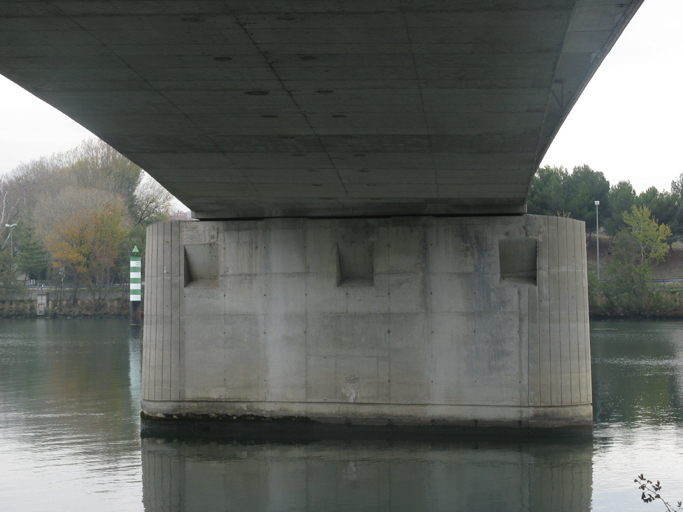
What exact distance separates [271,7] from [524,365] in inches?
362

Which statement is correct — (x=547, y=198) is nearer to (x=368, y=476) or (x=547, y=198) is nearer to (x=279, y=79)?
(x=368, y=476)

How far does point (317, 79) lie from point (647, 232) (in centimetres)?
5527

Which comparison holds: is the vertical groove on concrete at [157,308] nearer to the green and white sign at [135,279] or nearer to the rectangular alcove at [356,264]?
the rectangular alcove at [356,264]

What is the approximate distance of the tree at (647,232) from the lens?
188ft

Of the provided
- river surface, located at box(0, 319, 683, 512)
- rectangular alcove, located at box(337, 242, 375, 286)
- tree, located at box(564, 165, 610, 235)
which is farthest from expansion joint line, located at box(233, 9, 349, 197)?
tree, located at box(564, 165, 610, 235)

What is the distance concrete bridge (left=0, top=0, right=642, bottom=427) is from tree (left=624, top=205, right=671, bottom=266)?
152 feet

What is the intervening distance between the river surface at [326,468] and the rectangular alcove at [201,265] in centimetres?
295

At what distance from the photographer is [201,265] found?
14531mm

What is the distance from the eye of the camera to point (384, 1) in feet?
18.5

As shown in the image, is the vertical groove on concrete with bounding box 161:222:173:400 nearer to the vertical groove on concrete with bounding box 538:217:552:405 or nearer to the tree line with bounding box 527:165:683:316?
the vertical groove on concrete with bounding box 538:217:552:405

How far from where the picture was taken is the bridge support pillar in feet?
43.4

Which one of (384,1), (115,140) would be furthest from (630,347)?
(384,1)

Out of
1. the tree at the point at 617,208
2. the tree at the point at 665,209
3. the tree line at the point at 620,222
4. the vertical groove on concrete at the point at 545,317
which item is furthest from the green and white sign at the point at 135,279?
the tree at the point at 665,209

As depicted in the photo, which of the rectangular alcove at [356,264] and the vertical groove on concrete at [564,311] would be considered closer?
the vertical groove on concrete at [564,311]
